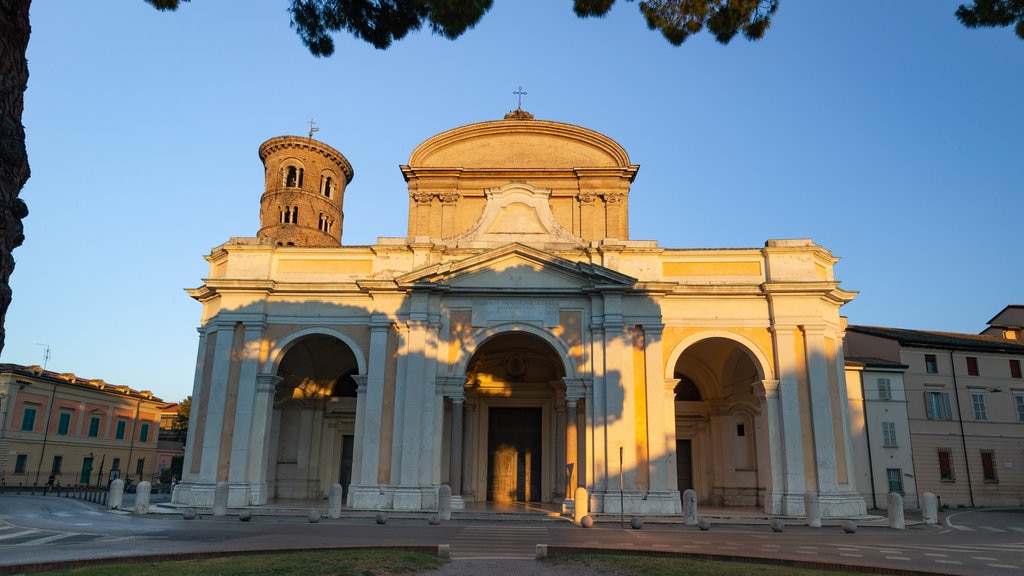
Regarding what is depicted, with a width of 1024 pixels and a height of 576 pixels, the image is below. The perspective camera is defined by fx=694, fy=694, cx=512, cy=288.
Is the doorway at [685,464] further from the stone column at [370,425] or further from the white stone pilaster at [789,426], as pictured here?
the stone column at [370,425]

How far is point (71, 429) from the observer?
3919 cm

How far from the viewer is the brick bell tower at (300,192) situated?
39.5 metres

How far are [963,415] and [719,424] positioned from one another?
15.1 metres

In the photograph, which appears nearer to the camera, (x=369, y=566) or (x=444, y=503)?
(x=369, y=566)

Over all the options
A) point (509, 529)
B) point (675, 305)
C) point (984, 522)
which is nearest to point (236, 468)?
point (509, 529)

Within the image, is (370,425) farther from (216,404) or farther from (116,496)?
(116,496)

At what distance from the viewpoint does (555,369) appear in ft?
78.1

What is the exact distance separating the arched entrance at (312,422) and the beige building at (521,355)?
7cm

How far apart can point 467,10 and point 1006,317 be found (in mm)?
38815

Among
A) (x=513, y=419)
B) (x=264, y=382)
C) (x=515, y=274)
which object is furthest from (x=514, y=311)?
(x=264, y=382)

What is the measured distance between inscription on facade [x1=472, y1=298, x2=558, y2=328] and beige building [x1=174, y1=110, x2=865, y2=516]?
7 cm

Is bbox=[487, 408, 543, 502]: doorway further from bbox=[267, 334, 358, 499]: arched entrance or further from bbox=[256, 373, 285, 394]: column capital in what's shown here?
bbox=[256, 373, 285, 394]: column capital

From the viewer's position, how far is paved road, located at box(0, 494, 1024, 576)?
33.8 ft

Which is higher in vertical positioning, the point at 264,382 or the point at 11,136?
the point at 11,136
